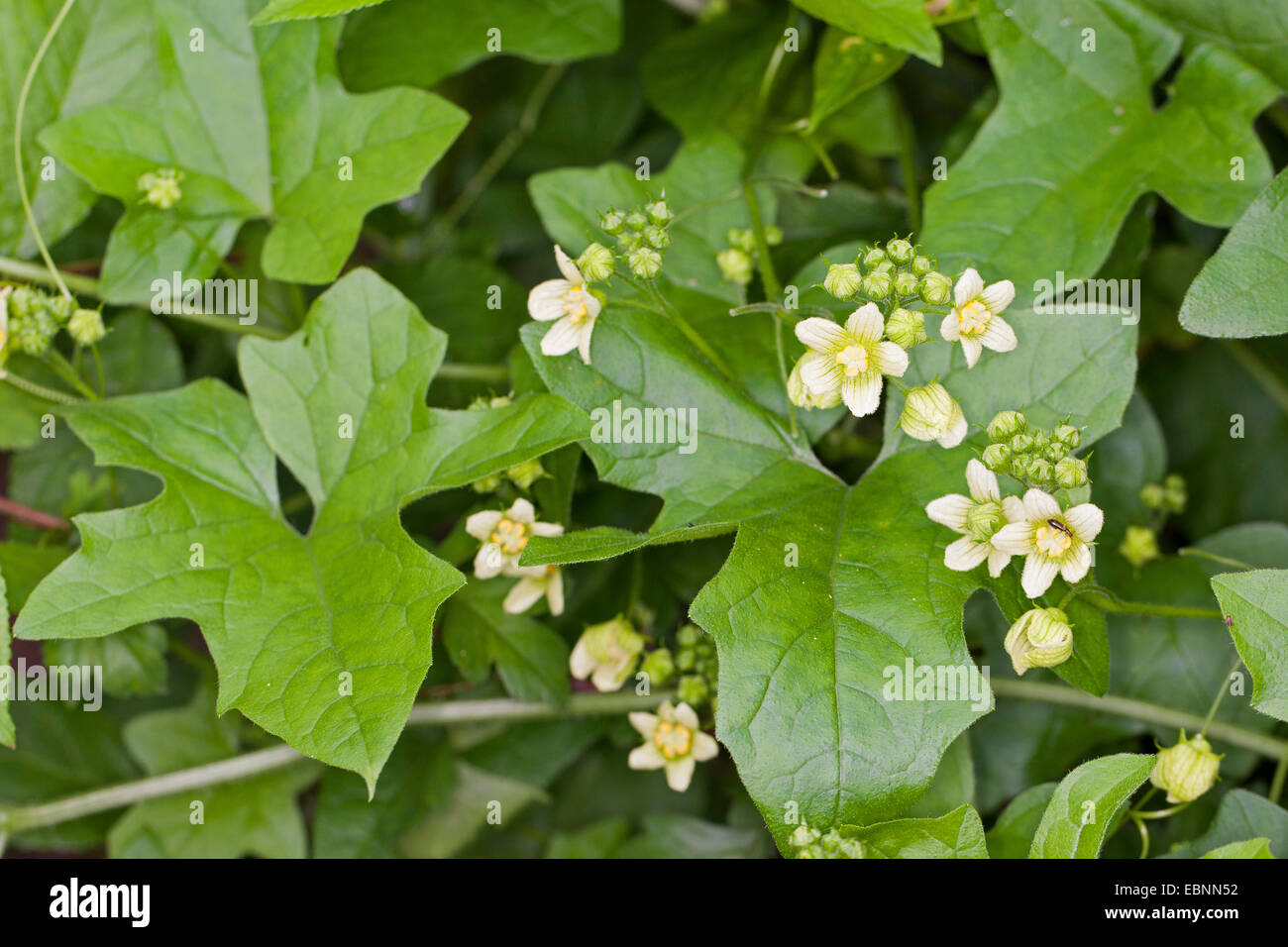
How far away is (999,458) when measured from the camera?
4.83 ft

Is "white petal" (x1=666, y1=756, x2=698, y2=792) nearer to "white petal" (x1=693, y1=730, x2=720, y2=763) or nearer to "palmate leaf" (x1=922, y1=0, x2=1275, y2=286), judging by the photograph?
"white petal" (x1=693, y1=730, x2=720, y2=763)

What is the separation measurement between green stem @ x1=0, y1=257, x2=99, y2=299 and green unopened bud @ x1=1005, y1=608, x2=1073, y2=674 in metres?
1.76

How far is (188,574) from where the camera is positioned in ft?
5.57

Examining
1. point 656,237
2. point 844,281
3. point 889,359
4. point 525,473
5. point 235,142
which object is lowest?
point 525,473

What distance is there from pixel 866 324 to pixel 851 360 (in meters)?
0.05

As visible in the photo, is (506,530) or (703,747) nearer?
(506,530)

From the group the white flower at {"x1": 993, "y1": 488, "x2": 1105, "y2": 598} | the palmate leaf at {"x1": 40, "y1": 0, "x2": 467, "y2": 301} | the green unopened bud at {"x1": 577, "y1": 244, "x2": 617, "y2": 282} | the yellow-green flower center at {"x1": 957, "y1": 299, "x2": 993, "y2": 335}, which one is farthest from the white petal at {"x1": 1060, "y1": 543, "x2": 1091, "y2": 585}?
the palmate leaf at {"x1": 40, "y1": 0, "x2": 467, "y2": 301}

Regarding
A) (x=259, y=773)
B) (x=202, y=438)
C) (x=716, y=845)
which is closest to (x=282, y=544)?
(x=202, y=438)

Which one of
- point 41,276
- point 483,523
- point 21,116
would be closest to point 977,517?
point 483,523

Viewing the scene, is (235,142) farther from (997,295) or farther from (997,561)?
(997,561)

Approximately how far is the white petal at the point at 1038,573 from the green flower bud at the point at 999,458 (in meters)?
0.12

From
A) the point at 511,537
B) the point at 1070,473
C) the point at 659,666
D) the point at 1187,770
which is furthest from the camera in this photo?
the point at 659,666

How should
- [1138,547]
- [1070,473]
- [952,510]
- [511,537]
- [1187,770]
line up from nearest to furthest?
[1070,473] → [952,510] → [1187,770] → [511,537] → [1138,547]

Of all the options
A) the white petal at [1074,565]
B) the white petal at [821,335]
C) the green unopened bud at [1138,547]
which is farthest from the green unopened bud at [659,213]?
the green unopened bud at [1138,547]
